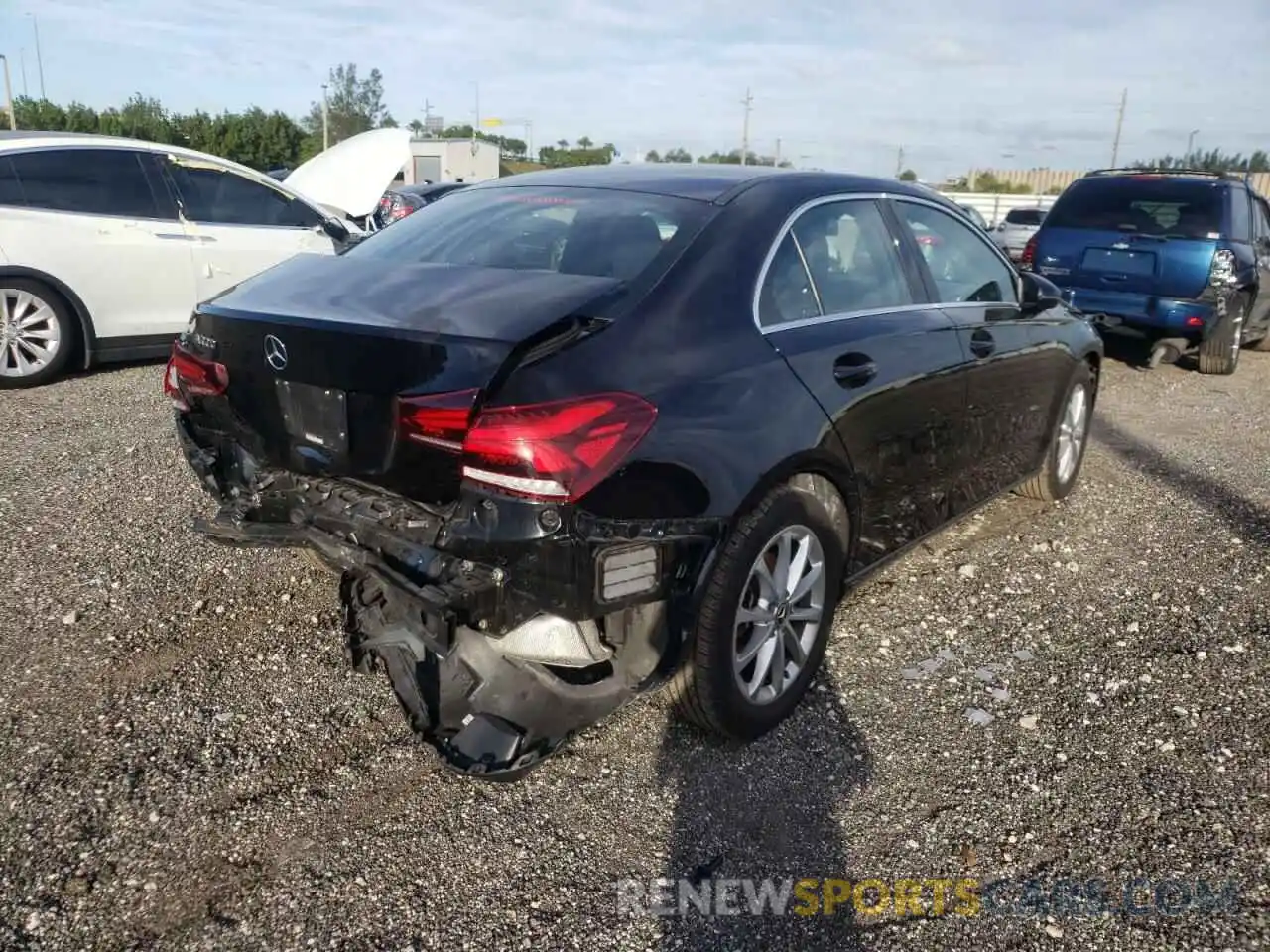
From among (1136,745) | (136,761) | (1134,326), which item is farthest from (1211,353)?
(136,761)

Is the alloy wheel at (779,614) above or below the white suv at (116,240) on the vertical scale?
below

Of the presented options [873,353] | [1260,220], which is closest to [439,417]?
[873,353]

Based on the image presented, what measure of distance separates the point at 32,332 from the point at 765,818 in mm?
6419

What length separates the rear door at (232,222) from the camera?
7605 millimetres

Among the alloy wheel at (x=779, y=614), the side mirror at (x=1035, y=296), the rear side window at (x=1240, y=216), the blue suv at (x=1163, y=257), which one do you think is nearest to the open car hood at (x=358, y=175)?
the blue suv at (x=1163, y=257)

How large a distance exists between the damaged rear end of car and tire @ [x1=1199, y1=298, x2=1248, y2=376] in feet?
25.3

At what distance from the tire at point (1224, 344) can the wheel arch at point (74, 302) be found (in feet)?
29.0

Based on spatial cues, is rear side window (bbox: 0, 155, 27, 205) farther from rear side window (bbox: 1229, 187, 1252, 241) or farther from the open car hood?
rear side window (bbox: 1229, 187, 1252, 241)

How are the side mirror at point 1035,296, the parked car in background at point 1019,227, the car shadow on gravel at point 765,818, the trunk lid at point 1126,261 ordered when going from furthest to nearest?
the parked car in background at point 1019,227 → the trunk lid at point 1126,261 → the side mirror at point 1035,296 → the car shadow on gravel at point 765,818

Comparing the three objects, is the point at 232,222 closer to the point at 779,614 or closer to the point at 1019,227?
the point at 779,614

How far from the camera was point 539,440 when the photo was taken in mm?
2342

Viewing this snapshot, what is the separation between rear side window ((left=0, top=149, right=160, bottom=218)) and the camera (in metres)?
6.88

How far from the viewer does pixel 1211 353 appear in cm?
910

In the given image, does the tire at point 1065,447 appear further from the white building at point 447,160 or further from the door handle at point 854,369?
the white building at point 447,160
